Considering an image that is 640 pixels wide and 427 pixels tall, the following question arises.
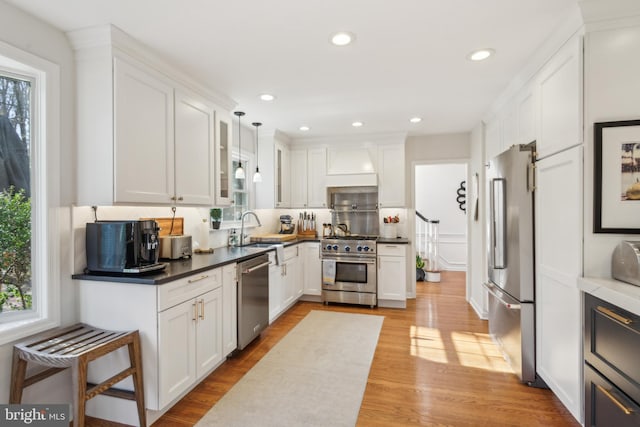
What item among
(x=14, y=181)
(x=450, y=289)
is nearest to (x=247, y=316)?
(x=14, y=181)

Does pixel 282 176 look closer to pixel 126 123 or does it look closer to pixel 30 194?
pixel 126 123

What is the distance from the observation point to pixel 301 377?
103 inches

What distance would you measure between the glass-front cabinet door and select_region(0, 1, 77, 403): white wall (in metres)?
1.22

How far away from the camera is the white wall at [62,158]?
188cm

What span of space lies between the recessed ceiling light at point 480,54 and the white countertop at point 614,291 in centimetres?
169

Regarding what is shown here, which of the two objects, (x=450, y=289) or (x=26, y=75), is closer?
(x=26, y=75)

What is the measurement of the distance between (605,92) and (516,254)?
125 centimetres

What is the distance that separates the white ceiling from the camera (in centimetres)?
183

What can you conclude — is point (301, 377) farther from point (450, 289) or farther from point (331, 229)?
point (450, 289)

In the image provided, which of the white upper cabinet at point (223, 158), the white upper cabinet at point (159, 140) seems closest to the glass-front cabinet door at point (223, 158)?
the white upper cabinet at point (223, 158)

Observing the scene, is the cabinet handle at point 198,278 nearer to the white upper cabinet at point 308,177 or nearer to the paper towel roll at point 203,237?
the paper towel roll at point 203,237

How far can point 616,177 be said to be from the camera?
1799mm

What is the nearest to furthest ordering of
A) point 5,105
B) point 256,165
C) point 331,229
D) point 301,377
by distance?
point 5,105, point 301,377, point 256,165, point 331,229

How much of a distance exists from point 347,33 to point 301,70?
0.65 meters
